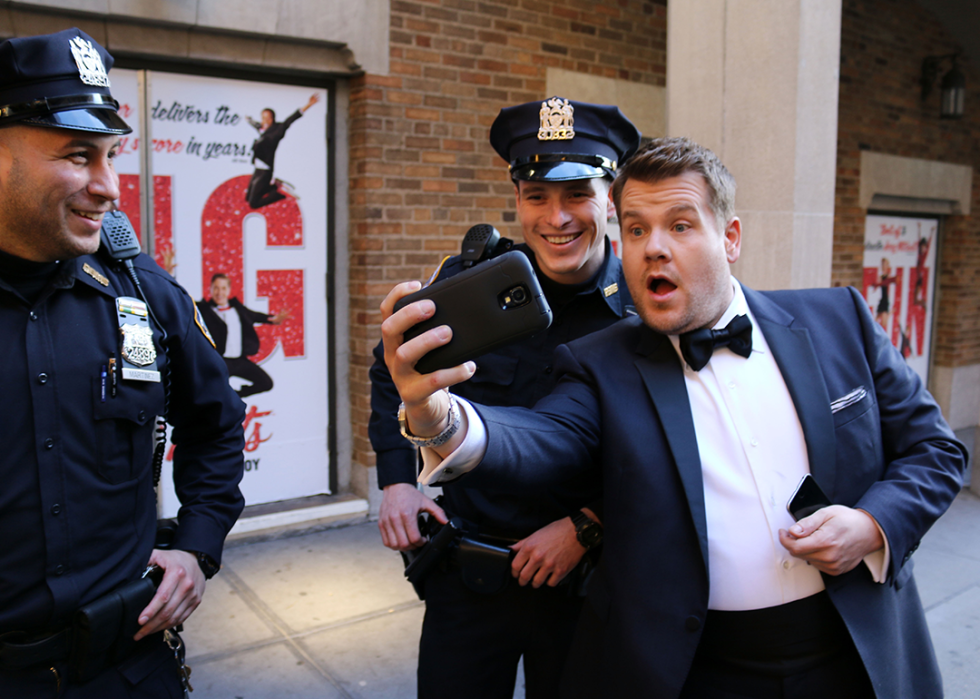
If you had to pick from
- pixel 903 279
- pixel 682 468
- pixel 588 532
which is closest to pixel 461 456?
pixel 682 468

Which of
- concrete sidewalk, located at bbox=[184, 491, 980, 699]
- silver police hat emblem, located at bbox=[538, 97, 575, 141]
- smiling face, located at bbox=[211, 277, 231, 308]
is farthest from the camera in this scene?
smiling face, located at bbox=[211, 277, 231, 308]

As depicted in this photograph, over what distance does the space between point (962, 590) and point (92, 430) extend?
487 centimetres

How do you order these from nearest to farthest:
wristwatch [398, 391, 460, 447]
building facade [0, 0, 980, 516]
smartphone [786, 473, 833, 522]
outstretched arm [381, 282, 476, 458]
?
1. outstretched arm [381, 282, 476, 458]
2. wristwatch [398, 391, 460, 447]
3. smartphone [786, 473, 833, 522]
4. building facade [0, 0, 980, 516]

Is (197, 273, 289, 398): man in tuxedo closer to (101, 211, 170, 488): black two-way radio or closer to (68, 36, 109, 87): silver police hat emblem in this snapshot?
(101, 211, 170, 488): black two-way radio

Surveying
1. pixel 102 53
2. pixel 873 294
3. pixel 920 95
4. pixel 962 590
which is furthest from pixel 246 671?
pixel 920 95

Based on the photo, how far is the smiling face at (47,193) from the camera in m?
1.74

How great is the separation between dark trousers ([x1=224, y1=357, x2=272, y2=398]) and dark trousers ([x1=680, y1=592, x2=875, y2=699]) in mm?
4058

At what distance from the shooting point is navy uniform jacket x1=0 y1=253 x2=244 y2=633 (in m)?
1.72

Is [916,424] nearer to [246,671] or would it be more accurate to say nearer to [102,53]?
[102,53]

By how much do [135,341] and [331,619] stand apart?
8.57 ft

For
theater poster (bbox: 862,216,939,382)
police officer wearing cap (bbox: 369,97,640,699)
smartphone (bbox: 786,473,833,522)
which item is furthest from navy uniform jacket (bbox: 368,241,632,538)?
theater poster (bbox: 862,216,939,382)

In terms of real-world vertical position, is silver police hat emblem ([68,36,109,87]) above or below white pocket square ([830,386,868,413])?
above

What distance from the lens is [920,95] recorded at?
918 centimetres

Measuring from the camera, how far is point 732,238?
1850 millimetres
